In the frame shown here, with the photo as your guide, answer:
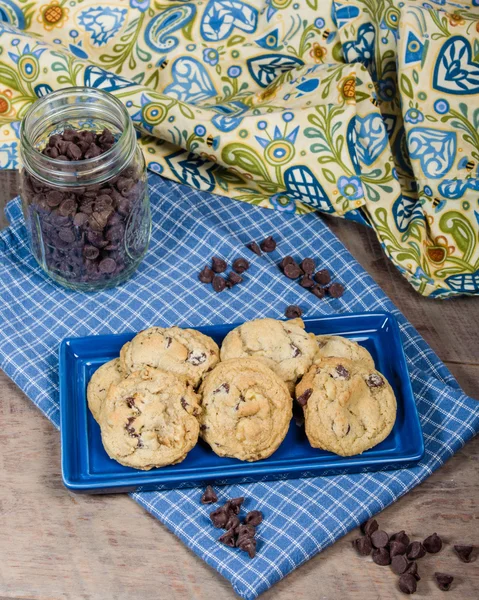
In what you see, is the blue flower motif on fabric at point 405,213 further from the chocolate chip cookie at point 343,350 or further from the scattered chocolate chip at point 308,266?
the chocolate chip cookie at point 343,350

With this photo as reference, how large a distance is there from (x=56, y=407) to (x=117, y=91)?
3.49 ft

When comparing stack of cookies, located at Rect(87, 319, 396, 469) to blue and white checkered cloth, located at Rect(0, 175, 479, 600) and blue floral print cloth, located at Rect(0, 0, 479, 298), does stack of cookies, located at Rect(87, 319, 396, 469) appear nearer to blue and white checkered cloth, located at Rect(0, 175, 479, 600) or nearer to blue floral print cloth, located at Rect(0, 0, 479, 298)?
blue and white checkered cloth, located at Rect(0, 175, 479, 600)

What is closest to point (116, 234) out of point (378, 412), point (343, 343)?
point (343, 343)

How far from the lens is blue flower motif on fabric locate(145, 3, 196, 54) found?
3.22 meters

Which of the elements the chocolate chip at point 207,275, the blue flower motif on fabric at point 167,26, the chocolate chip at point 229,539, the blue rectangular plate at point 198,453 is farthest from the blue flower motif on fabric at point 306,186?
the chocolate chip at point 229,539

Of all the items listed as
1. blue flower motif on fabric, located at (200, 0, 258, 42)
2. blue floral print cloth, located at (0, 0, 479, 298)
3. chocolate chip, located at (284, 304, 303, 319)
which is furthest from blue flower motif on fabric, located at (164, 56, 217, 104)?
chocolate chip, located at (284, 304, 303, 319)

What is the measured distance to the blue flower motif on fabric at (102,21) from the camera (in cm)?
320

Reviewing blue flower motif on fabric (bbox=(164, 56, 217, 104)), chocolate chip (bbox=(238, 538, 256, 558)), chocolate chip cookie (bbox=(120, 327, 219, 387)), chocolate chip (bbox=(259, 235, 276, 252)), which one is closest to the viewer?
chocolate chip (bbox=(238, 538, 256, 558))

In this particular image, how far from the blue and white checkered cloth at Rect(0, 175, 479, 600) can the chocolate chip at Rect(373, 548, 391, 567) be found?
0.31 feet

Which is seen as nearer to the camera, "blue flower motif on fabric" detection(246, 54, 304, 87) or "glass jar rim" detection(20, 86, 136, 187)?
"glass jar rim" detection(20, 86, 136, 187)

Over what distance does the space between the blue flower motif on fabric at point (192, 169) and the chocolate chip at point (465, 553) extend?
1.40 metres

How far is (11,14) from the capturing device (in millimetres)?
3193

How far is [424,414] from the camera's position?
262 centimetres

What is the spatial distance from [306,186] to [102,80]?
74 centimetres
